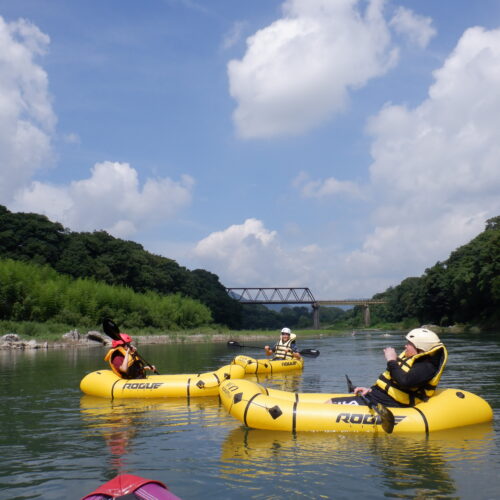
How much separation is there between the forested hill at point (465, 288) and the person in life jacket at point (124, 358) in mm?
40637

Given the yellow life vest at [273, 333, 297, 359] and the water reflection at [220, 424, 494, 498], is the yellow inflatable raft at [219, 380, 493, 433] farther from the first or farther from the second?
the yellow life vest at [273, 333, 297, 359]

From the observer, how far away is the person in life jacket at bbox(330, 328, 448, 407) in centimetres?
711

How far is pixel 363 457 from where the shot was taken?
245 inches

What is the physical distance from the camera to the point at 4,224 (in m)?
50.1

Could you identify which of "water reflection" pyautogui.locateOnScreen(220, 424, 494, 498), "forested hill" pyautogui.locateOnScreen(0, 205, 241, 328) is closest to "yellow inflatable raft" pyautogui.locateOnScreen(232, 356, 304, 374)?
"water reflection" pyautogui.locateOnScreen(220, 424, 494, 498)

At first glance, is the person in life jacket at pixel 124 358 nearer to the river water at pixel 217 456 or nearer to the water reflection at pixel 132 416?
the water reflection at pixel 132 416

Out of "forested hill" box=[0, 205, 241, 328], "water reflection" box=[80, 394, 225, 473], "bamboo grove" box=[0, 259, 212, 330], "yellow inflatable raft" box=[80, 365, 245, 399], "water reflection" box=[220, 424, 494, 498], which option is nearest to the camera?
"water reflection" box=[220, 424, 494, 498]

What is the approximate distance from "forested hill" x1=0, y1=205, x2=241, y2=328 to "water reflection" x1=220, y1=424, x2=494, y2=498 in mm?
46082

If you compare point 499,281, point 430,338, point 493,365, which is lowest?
point 493,365

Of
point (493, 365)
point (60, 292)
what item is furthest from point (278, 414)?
point (60, 292)

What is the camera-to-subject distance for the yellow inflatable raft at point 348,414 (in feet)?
23.6

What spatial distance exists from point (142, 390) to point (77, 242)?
4887cm

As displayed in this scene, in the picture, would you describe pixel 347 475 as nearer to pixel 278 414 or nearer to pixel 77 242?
pixel 278 414

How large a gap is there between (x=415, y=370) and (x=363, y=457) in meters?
1.49
